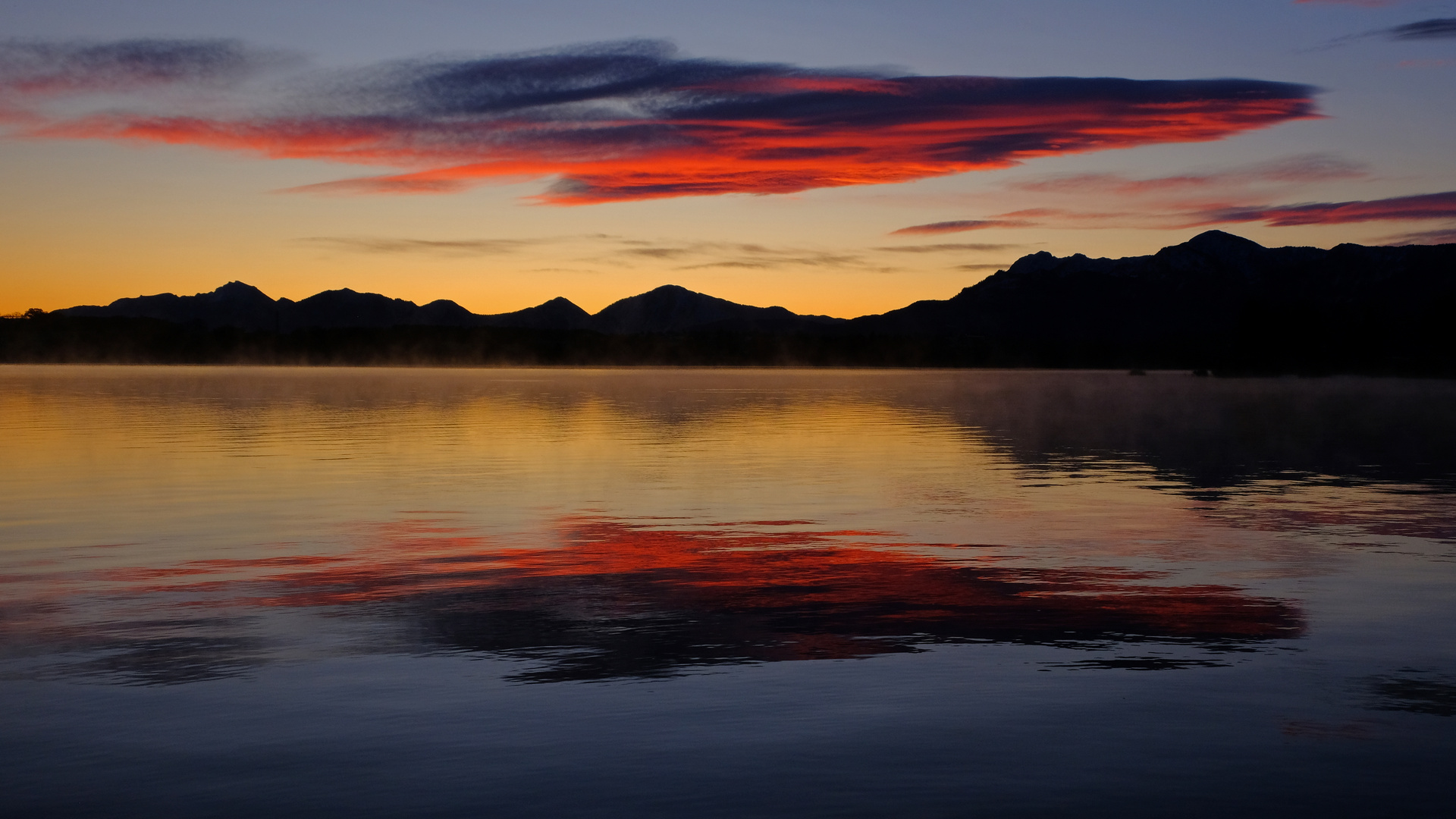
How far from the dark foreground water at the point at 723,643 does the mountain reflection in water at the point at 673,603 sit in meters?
0.09

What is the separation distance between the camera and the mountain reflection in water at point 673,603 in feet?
49.2

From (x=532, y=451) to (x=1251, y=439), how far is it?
102 ft

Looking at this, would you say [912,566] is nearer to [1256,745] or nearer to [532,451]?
[1256,745]

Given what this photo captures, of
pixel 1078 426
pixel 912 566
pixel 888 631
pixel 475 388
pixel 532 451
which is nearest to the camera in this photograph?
pixel 888 631

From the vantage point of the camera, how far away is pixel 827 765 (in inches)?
424

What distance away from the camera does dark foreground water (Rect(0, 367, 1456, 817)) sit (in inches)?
410

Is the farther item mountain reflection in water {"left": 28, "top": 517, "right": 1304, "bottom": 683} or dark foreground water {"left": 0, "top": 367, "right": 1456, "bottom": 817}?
mountain reflection in water {"left": 28, "top": 517, "right": 1304, "bottom": 683}

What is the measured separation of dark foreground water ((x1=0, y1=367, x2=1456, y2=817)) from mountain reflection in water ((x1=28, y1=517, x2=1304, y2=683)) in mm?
89

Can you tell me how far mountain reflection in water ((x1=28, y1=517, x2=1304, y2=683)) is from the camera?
14984 millimetres

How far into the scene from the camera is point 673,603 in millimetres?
18156

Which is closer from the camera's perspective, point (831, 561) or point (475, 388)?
point (831, 561)

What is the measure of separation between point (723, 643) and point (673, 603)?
2790 mm

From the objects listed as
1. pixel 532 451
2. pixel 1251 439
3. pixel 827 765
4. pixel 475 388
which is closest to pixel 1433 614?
pixel 827 765

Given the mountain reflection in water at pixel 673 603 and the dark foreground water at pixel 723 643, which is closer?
the dark foreground water at pixel 723 643
